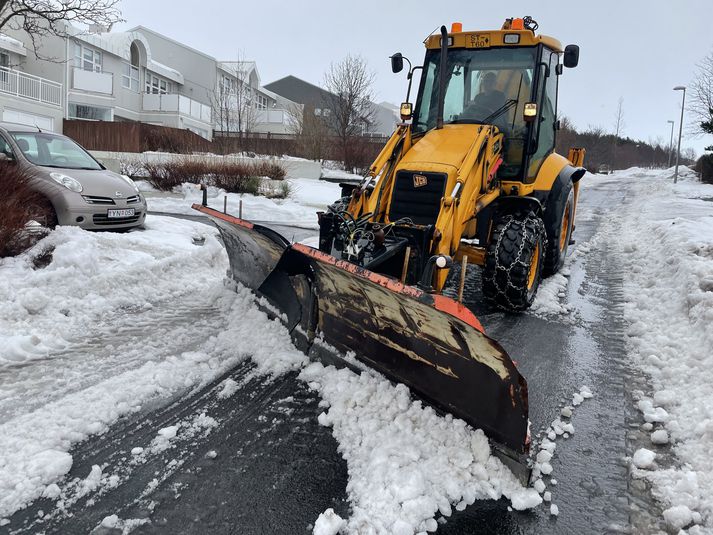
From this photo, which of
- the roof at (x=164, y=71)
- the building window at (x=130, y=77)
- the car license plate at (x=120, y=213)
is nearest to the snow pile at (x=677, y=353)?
the car license plate at (x=120, y=213)

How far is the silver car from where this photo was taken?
7941 millimetres

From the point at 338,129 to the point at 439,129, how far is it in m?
23.7

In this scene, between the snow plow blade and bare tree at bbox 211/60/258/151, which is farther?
bare tree at bbox 211/60/258/151

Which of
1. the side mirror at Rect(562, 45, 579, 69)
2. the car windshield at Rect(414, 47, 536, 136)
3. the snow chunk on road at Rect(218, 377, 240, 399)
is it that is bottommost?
the snow chunk on road at Rect(218, 377, 240, 399)

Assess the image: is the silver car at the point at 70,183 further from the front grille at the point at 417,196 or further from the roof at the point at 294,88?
the roof at the point at 294,88

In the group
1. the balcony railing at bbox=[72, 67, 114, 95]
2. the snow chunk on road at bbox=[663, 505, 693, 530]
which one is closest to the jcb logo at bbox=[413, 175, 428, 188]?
the snow chunk on road at bbox=[663, 505, 693, 530]

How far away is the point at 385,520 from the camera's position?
2512mm

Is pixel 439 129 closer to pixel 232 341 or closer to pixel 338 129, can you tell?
pixel 232 341

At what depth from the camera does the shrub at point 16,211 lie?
5.83 metres

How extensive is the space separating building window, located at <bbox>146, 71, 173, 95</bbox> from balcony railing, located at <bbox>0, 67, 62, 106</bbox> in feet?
31.9

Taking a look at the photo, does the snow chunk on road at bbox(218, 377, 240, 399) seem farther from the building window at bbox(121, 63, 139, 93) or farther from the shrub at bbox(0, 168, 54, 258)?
the building window at bbox(121, 63, 139, 93)

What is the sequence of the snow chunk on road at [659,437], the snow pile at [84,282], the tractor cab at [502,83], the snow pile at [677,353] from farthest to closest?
the tractor cab at [502,83] → the snow pile at [84,282] → the snow chunk on road at [659,437] → the snow pile at [677,353]

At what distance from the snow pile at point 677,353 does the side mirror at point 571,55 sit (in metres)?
2.74

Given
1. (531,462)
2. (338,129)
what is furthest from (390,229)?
(338,129)
